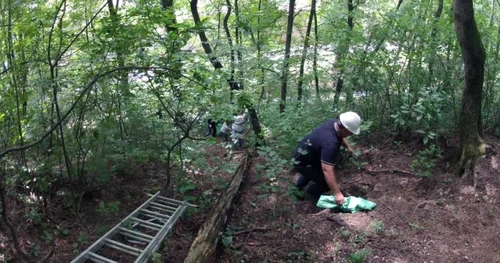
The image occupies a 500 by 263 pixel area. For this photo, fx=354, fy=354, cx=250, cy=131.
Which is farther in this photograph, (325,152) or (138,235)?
(325,152)

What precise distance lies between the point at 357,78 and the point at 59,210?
208 inches

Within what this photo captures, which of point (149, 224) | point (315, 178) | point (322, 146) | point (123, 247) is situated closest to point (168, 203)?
point (149, 224)

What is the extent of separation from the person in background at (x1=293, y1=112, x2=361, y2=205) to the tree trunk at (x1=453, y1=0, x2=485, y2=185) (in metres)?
1.52

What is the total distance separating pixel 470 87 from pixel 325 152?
215 cm

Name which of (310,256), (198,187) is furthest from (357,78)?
(310,256)

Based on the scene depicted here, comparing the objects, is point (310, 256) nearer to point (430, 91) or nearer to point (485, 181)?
point (485, 181)

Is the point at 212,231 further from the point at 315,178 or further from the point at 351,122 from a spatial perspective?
the point at 351,122

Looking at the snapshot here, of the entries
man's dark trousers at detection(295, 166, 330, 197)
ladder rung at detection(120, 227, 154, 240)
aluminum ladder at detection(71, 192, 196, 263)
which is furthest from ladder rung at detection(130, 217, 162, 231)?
man's dark trousers at detection(295, 166, 330, 197)

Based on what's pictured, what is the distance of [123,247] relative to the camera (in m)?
3.88

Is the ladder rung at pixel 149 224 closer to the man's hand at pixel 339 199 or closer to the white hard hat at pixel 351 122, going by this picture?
the man's hand at pixel 339 199

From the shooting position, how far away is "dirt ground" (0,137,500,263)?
3.68 metres

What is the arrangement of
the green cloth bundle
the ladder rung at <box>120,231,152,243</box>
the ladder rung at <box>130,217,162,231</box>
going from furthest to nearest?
the green cloth bundle, the ladder rung at <box>130,217,162,231</box>, the ladder rung at <box>120,231,152,243</box>

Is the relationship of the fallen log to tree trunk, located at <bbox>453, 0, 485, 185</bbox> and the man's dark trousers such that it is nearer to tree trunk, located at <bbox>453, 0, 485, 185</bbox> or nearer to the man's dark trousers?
the man's dark trousers

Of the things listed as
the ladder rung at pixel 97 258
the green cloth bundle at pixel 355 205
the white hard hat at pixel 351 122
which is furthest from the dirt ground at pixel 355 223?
the white hard hat at pixel 351 122
